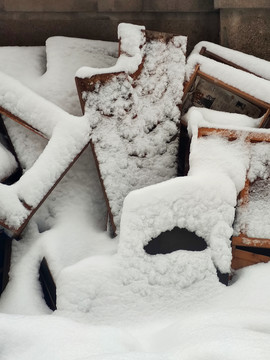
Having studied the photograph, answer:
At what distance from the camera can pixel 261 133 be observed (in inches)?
92.3

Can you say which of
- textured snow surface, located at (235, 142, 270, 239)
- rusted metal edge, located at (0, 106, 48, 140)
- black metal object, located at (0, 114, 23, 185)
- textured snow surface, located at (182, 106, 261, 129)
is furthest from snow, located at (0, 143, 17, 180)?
textured snow surface, located at (235, 142, 270, 239)

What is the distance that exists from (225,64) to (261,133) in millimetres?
714

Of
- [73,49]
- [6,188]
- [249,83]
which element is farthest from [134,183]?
[73,49]

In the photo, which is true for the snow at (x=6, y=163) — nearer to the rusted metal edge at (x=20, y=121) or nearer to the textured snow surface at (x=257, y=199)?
the rusted metal edge at (x=20, y=121)

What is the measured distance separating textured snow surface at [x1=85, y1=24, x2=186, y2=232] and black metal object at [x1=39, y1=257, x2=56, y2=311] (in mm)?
481

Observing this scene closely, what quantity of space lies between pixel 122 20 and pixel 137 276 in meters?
2.08

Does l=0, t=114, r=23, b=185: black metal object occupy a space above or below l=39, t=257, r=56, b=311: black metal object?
above

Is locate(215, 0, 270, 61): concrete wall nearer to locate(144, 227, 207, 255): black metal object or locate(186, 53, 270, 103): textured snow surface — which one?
locate(186, 53, 270, 103): textured snow surface

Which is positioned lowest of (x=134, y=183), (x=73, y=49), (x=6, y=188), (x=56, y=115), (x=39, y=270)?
(x=39, y=270)

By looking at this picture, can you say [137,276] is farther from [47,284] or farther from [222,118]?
[222,118]

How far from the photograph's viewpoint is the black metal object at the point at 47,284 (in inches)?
A: 94.0

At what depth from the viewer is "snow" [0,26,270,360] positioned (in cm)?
155

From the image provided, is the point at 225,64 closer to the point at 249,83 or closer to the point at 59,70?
the point at 249,83

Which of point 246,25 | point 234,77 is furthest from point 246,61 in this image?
point 246,25
